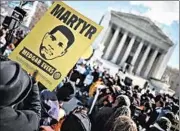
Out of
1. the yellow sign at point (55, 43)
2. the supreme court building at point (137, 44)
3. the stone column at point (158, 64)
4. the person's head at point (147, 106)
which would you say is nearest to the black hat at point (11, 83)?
the yellow sign at point (55, 43)

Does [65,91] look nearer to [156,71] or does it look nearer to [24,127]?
[24,127]

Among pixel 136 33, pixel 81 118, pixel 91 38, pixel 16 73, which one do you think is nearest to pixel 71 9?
pixel 91 38

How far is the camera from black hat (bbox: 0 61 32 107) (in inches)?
89.6

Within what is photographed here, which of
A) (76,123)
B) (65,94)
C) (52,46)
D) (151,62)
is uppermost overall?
(151,62)

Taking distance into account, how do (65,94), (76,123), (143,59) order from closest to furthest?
1. (76,123)
2. (65,94)
3. (143,59)

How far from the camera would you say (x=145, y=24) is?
67.4m

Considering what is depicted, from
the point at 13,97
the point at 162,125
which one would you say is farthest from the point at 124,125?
the point at 162,125

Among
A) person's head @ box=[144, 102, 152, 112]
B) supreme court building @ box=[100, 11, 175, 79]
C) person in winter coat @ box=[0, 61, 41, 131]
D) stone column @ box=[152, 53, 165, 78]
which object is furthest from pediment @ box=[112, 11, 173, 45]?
person in winter coat @ box=[0, 61, 41, 131]

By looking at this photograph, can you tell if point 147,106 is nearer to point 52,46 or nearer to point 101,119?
point 101,119

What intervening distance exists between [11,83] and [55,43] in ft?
6.58

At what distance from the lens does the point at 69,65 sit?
165 inches

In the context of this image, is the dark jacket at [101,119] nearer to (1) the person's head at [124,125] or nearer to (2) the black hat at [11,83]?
(1) the person's head at [124,125]

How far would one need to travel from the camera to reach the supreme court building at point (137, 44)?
67.4 meters

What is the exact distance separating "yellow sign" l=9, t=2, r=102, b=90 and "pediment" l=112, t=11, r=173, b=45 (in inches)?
2487
